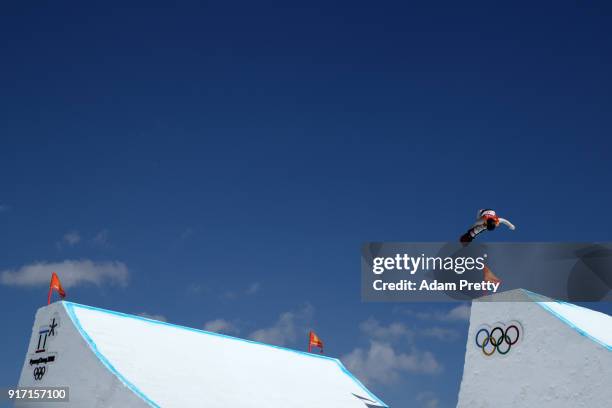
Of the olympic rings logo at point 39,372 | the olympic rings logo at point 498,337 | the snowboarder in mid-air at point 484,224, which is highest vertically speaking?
the snowboarder in mid-air at point 484,224

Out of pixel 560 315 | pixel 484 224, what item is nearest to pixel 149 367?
pixel 484 224

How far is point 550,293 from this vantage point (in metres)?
22.2

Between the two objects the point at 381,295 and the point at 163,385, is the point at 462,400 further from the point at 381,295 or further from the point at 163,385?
the point at 163,385

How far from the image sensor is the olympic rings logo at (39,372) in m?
19.8

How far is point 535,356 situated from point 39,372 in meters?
14.6

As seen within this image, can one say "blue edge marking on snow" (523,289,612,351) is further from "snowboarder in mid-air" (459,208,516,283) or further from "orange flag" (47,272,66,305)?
"orange flag" (47,272,66,305)

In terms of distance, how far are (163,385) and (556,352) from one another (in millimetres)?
11161

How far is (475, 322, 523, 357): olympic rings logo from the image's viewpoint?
821 inches

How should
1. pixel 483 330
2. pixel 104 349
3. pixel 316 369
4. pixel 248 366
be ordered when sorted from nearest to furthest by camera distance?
pixel 104 349, pixel 483 330, pixel 248 366, pixel 316 369

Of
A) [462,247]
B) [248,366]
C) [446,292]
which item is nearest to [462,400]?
[446,292]

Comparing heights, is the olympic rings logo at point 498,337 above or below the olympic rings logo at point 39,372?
above

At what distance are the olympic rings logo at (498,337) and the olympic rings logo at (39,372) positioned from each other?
13.3 m

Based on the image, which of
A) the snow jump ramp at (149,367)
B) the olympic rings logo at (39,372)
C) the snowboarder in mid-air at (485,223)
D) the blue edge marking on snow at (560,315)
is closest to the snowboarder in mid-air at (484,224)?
the snowboarder in mid-air at (485,223)

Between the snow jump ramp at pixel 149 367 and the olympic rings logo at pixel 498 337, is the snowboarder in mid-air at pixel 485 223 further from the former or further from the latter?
the snow jump ramp at pixel 149 367
